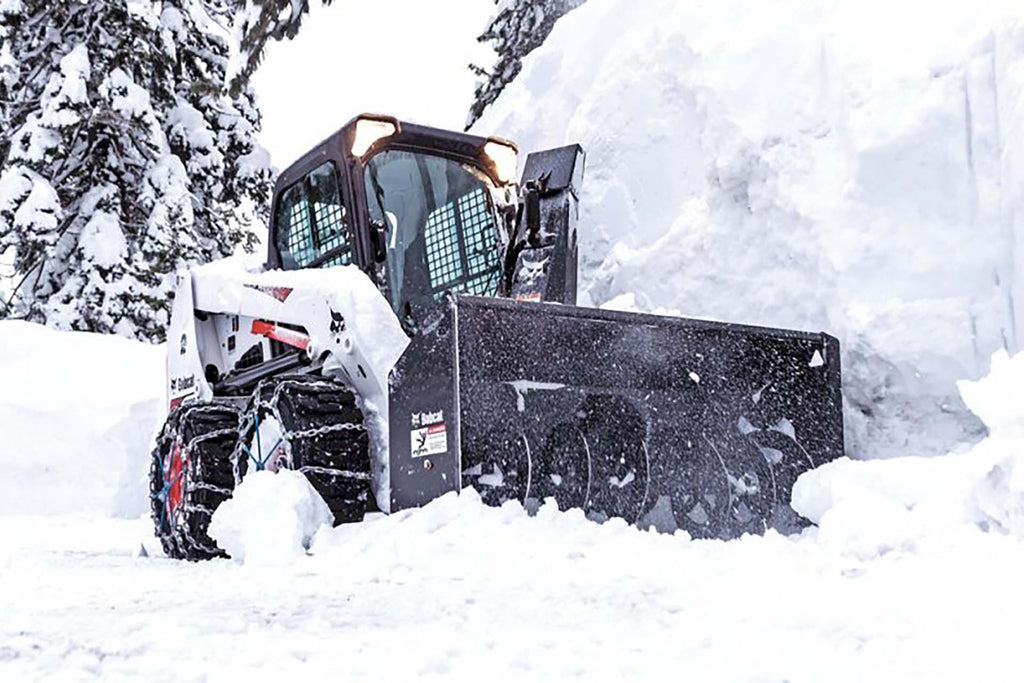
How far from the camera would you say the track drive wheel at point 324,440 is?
5043 millimetres

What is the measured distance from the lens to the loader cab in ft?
20.2

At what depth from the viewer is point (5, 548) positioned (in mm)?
6664

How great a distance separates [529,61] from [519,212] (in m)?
5.73

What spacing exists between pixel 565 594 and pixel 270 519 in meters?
1.76

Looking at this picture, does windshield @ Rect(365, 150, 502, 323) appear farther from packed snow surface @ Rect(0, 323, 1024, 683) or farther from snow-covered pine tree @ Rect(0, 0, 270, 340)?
snow-covered pine tree @ Rect(0, 0, 270, 340)

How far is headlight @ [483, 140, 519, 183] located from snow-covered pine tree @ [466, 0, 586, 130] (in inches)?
419

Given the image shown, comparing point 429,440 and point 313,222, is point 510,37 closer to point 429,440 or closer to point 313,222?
point 313,222

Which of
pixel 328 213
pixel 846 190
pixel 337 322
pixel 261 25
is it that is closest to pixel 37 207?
pixel 261 25

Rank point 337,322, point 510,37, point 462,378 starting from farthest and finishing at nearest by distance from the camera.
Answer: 1. point 510,37
2. point 337,322
3. point 462,378

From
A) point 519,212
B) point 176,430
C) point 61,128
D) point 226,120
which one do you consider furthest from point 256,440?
point 226,120

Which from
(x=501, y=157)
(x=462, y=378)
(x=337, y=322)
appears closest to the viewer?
(x=462, y=378)

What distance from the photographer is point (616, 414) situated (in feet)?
17.1

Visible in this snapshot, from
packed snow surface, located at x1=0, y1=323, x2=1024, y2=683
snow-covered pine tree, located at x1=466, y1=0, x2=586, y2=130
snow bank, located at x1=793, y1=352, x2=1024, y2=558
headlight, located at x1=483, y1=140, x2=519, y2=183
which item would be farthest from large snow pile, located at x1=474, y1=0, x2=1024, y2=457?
snow-covered pine tree, located at x1=466, y1=0, x2=586, y2=130

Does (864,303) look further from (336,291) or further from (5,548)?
(5,548)
